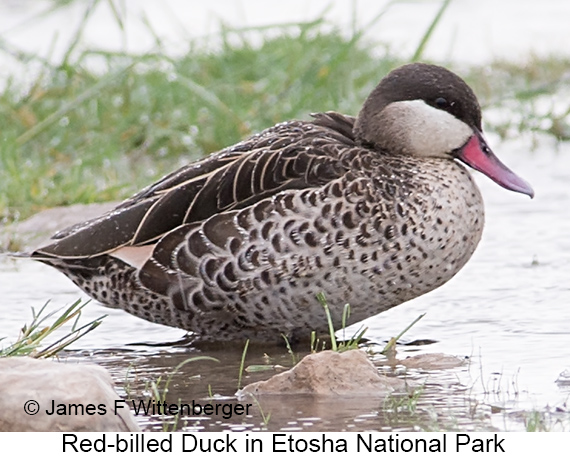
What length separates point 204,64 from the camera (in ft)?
33.8

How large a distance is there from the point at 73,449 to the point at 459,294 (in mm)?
2771

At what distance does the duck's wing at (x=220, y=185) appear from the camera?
5.62 metres

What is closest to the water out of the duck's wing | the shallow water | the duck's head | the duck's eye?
the shallow water

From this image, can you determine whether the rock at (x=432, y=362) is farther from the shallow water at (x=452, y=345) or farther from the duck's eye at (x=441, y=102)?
the duck's eye at (x=441, y=102)

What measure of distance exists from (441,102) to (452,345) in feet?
3.47

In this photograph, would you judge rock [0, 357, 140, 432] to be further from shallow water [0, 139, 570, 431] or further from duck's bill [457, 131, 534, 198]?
duck's bill [457, 131, 534, 198]

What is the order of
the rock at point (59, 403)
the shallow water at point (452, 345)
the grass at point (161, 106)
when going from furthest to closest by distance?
1. the grass at point (161, 106)
2. the shallow water at point (452, 345)
3. the rock at point (59, 403)

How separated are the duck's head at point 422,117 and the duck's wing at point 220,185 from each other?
15 cm

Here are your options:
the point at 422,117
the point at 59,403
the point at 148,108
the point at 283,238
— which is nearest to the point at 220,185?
the point at 283,238

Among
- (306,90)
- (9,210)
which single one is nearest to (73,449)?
(9,210)

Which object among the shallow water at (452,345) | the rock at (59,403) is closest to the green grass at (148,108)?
the shallow water at (452,345)

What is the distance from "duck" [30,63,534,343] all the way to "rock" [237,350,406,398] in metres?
0.68

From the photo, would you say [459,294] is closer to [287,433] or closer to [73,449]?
[287,433]

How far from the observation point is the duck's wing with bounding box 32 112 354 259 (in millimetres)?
5621
